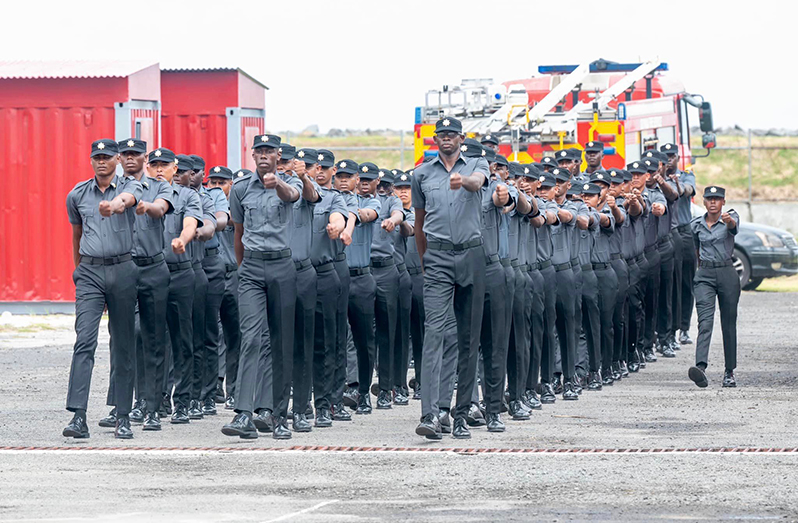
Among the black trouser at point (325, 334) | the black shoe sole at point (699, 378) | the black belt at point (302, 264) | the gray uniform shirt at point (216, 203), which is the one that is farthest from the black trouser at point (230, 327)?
the black shoe sole at point (699, 378)

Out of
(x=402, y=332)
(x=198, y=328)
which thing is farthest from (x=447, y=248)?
(x=402, y=332)

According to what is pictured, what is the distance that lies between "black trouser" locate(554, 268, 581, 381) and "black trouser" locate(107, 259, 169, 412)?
148 inches

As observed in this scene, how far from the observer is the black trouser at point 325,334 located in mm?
12156

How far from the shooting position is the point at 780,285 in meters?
30.3

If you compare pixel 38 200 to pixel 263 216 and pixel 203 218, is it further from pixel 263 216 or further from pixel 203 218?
pixel 263 216

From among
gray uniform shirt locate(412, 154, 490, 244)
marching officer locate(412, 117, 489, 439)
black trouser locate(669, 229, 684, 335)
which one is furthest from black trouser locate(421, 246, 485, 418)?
black trouser locate(669, 229, 684, 335)

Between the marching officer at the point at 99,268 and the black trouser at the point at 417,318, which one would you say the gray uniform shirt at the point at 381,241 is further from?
the marching officer at the point at 99,268

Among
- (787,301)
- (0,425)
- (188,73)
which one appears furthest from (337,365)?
(787,301)

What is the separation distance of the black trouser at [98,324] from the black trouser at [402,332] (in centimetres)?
305

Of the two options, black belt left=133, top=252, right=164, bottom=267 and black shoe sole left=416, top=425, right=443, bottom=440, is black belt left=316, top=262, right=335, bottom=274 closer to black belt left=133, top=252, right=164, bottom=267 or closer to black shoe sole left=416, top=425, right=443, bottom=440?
black belt left=133, top=252, right=164, bottom=267

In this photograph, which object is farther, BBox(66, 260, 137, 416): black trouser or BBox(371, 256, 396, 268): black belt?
BBox(371, 256, 396, 268): black belt

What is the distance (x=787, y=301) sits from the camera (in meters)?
26.2

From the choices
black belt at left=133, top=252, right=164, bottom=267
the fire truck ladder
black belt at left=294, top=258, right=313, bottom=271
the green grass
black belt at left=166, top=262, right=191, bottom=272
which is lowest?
the green grass

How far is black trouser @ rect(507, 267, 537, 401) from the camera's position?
12.4 metres
